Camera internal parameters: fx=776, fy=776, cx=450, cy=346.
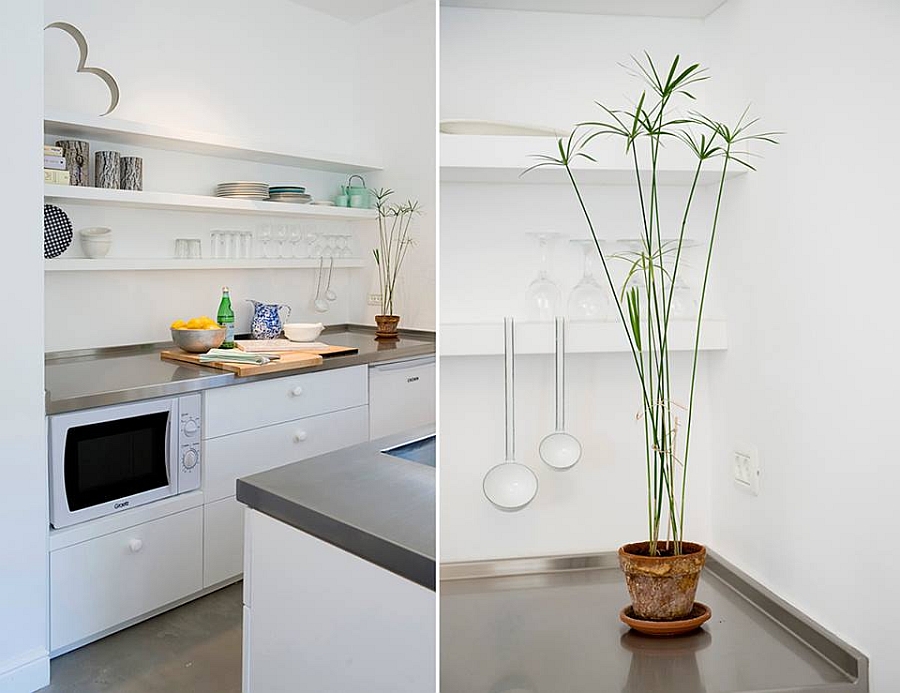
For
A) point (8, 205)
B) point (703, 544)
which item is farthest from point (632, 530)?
point (8, 205)

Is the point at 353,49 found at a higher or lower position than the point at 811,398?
higher

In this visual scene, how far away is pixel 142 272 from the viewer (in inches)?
33.9

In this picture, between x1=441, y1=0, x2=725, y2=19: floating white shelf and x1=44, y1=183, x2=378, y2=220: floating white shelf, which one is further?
x1=441, y1=0, x2=725, y2=19: floating white shelf

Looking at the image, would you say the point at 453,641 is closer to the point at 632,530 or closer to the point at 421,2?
the point at 632,530

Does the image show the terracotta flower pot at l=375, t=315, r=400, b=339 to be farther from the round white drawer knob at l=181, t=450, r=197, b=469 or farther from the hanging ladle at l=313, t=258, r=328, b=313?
the round white drawer knob at l=181, t=450, r=197, b=469

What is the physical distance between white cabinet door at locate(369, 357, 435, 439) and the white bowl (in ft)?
0.26

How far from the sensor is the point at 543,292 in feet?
3.01

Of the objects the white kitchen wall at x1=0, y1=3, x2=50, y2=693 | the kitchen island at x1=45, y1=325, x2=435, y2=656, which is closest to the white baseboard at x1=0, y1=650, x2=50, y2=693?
the white kitchen wall at x1=0, y1=3, x2=50, y2=693

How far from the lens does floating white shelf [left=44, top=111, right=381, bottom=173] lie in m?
0.74

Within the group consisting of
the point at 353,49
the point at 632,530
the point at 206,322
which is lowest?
the point at 632,530

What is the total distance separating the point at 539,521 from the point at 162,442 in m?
0.49

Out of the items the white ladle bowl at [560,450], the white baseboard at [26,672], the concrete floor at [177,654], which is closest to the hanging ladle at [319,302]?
the white ladle bowl at [560,450]

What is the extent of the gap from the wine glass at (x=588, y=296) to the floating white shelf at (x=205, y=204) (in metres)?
0.29

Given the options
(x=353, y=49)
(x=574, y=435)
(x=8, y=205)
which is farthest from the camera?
(x=8, y=205)
